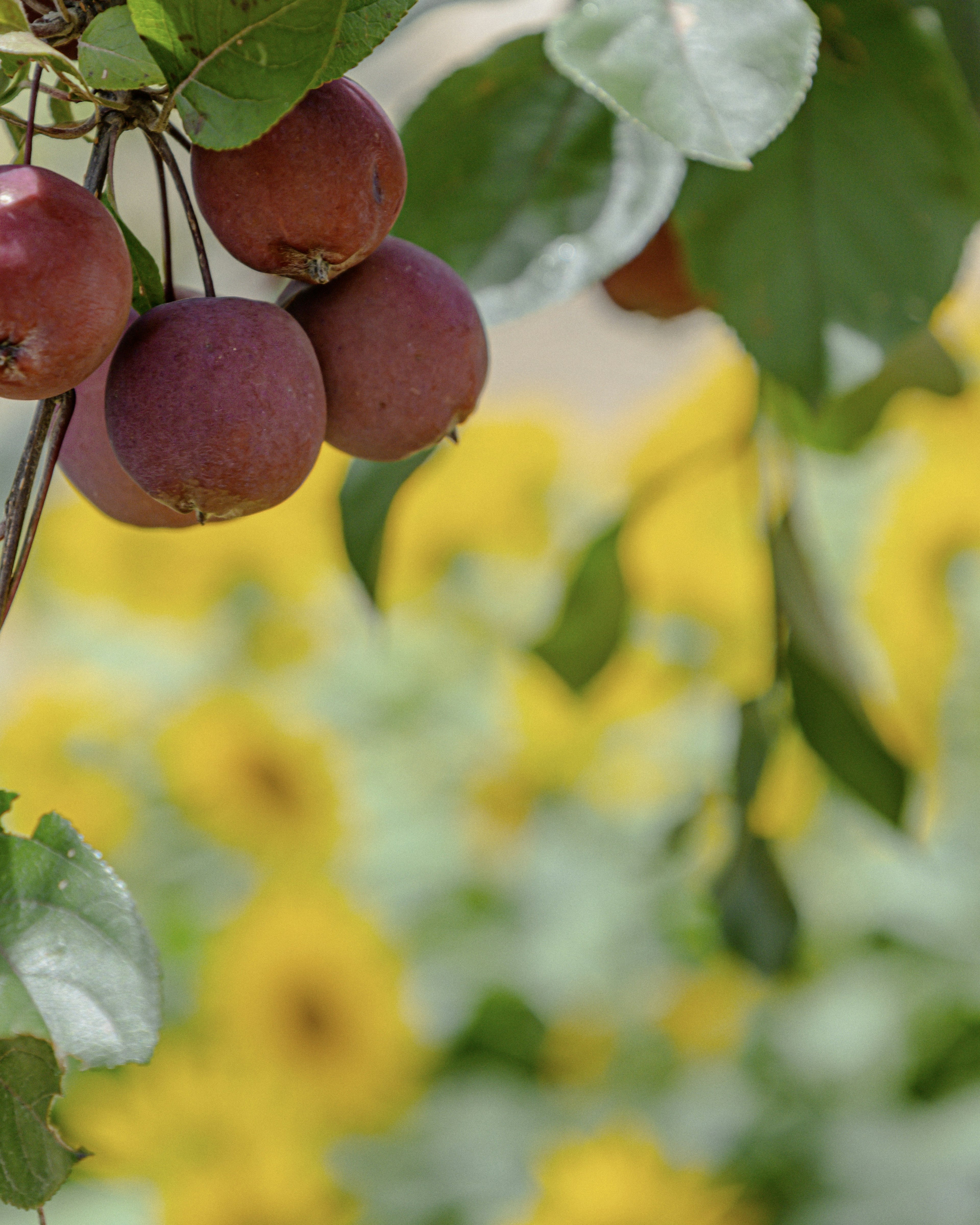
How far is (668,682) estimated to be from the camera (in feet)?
A: 4.05

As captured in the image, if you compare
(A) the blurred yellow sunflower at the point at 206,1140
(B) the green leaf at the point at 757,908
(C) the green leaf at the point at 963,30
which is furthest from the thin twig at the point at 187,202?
(A) the blurred yellow sunflower at the point at 206,1140

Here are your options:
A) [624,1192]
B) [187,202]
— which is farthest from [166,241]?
[624,1192]

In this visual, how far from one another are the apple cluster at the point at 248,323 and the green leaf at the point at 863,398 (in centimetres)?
31

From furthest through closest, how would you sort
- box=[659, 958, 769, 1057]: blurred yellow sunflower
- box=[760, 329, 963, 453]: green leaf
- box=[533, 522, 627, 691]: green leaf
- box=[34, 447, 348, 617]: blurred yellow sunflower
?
box=[34, 447, 348, 617]: blurred yellow sunflower, box=[659, 958, 769, 1057]: blurred yellow sunflower, box=[533, 522, 627, 691]: green leaf, box=[760, 329, 963, 453]: green leaf

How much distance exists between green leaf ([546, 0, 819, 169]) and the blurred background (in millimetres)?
366

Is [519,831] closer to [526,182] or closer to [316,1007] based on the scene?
[316,1007]

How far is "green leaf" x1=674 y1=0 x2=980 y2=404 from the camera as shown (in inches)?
19.9

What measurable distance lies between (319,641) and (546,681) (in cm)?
25

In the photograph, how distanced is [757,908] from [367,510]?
14.3 inches

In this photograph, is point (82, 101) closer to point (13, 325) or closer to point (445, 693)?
point (13, 325)

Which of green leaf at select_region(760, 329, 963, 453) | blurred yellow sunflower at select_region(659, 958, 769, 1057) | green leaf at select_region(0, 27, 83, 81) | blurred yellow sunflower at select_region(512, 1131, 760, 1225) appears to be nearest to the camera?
green leaf at select_region(0, 27, 83, 81)

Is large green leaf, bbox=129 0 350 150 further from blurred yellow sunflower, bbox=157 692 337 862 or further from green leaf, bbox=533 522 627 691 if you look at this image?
blurred yellow sunflower, bbox=157 692 337 862

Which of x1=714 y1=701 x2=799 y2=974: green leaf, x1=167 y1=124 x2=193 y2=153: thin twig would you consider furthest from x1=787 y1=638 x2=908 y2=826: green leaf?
x1=167 y1=124 x2=193 y2=153: thin twig

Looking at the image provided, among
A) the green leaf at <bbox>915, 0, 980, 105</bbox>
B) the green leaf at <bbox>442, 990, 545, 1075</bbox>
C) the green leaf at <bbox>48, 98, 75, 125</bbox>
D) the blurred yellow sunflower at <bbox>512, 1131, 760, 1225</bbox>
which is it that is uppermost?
the green leaf at <bbox>48, 98, 75, 125</bbox>
